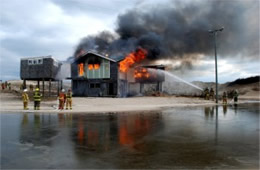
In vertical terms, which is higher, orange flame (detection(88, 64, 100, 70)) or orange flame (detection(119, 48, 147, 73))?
orange flame (detection(119, 48, 147, 73))

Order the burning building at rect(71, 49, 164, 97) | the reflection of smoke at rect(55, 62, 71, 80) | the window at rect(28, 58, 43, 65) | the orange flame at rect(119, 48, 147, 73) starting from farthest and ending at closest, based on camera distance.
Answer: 1. the reflection of smoke at rect(55, 62, 71, 80)
2. the orange flame at rect(119, 48, 147, 73)
3. the window at rect(28, 58, 43, 65)
4. the burning building at rect(71, 49, 164, 97)

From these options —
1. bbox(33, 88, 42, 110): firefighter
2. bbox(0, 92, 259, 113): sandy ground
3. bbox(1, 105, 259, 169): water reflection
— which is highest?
bbox(33, 88, 42, 110): firefighter

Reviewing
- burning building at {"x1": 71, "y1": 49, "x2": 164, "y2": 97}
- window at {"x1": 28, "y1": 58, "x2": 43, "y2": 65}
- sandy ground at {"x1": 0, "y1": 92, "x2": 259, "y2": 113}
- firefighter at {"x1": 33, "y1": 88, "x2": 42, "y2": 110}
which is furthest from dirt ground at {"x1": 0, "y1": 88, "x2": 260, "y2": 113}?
burning building at {"x1": 71, "y1": 49, "x2": 164, "y2": 97}

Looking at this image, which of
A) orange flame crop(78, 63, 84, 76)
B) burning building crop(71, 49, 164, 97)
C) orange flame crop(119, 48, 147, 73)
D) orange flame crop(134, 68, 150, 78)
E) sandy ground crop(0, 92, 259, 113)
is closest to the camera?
sandy ground crop(0, 92, 259, 113)

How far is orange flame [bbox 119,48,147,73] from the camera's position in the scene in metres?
38.7

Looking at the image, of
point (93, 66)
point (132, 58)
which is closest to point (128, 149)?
point (93, 66)

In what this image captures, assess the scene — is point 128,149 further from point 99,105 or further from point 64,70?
point 64,70

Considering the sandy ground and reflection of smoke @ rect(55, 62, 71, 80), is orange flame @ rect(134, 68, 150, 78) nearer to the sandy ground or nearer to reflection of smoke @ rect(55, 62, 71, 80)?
reflection of smoke @ rect(55, 62, 71, 80)

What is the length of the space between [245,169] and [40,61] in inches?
1423

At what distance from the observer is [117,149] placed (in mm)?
6699

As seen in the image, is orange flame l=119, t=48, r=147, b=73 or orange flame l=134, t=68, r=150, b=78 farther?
orange flame l=134, t=68, r=150, b=78

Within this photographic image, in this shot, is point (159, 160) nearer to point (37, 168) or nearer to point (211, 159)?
point (211, 159)

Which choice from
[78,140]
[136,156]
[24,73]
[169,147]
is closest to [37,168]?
[136,156]

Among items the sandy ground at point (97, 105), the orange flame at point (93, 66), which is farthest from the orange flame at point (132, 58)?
the sandy ground at point (97, 105)
